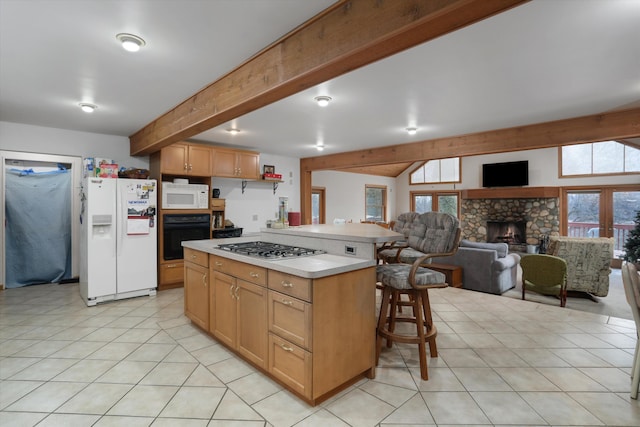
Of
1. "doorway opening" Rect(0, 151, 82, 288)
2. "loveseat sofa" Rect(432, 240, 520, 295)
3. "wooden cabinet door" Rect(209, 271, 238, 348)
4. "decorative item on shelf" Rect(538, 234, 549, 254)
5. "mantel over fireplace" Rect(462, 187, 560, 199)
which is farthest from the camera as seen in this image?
"mantel over fireplace" Rect(462, 187, 560, 199)

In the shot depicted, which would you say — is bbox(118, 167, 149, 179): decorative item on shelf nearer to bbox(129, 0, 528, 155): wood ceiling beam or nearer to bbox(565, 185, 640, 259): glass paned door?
bbox(129, 0, 528, 155): wood ceiling beam

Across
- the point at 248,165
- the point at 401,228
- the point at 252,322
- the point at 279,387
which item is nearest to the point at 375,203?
the point at 248,165

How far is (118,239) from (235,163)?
7.16 ft

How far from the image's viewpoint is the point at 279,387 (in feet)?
7.18

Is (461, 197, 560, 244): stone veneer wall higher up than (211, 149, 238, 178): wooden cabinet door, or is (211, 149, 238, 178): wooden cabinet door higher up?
(211, 149, 238, 178): wooden cabinet door

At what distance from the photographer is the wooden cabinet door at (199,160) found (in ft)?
16.3

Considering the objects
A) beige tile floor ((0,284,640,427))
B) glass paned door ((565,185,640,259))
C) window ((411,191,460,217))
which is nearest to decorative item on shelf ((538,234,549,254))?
glass paned door ((565,185,640,259))

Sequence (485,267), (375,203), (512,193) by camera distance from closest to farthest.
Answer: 1. (485,267)
2. (512,193)
3. (375,203)

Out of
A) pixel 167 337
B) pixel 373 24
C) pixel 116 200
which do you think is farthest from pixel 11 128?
pixel 373 24

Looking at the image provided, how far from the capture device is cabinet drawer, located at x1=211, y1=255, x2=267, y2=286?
2257 millimetres

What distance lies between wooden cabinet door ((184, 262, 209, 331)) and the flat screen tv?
8.82m

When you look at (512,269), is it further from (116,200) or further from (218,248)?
(116,200)

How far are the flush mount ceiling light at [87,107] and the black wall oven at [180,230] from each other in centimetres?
164

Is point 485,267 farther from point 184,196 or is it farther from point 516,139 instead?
point 184,196
